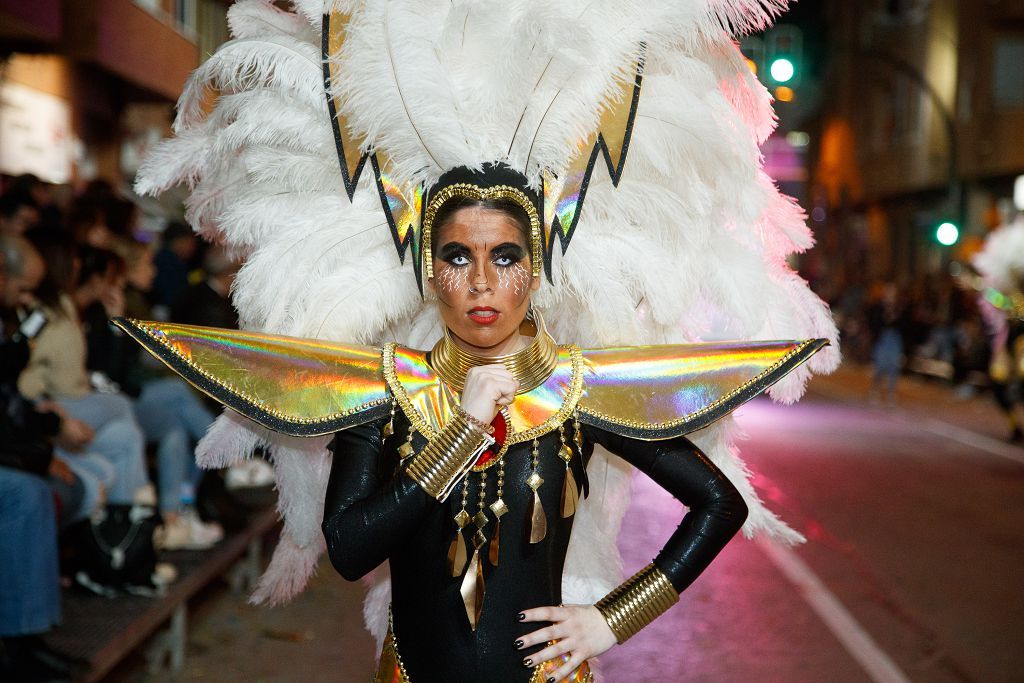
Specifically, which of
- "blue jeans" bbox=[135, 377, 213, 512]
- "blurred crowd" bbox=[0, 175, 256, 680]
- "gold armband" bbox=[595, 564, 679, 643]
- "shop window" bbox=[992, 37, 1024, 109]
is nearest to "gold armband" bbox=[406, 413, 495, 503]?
"gold armband" bbox=[595, 564, 679, 643]

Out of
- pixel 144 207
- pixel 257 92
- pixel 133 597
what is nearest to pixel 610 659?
pixel 133 597

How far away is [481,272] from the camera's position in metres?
2.33

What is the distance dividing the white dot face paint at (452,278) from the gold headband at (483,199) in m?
0.03

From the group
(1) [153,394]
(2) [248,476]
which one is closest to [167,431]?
(1) [153,394]

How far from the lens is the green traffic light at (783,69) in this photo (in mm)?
14375

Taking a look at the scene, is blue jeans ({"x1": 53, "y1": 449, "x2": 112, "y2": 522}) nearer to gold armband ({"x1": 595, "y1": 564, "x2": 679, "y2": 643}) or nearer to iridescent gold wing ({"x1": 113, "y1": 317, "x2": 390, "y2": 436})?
iridescent gold wing ({"x1": 113, "y1": 317, "x2": 390, "y2": 436})

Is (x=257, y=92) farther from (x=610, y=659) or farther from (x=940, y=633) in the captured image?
(x=940, y=633)

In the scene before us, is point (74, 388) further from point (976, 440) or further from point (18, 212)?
point (976, 440)

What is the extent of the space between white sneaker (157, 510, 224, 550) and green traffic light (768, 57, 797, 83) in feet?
34.3

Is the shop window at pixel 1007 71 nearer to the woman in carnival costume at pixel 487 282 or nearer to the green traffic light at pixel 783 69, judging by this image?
the green traffic light at pixel 783 69

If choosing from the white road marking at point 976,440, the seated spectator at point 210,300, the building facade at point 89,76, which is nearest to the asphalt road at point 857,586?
the white road marking at point 976,440

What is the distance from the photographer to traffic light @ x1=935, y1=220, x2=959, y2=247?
19.8 meters

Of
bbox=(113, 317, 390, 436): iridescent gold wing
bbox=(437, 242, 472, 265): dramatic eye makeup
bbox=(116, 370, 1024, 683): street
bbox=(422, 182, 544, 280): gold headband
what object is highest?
bbox=(422, 182, 544, 280): gold headband

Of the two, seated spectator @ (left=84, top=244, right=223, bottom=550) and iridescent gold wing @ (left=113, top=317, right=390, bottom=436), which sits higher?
iridescent gold wing @ (left=113, top=317, right=390, bottom=436)
